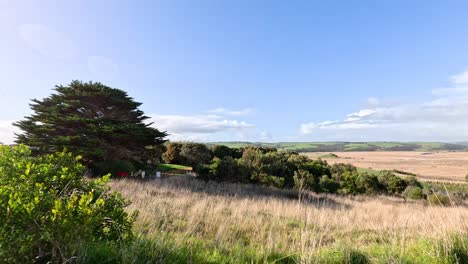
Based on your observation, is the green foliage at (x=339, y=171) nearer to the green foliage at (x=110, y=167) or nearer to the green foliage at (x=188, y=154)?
the green foliage at (x=188, y=154)

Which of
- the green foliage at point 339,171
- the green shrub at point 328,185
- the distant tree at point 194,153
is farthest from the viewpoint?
the distant tree at point 194,153

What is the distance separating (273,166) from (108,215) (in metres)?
19.3

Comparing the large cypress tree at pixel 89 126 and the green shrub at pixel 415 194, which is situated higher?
the large cypress tree at pixel 89 126

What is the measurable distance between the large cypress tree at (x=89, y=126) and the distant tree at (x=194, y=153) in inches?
473

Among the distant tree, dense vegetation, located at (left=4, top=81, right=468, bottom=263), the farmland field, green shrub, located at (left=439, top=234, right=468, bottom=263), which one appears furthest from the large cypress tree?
the farmland field

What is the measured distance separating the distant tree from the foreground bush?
29.8 meters

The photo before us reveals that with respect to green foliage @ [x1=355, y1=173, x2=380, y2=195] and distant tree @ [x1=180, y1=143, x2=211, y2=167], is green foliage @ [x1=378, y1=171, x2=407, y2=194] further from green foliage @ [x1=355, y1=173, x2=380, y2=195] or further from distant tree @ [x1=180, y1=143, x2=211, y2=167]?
distant tree @ [x1=180, y1=143, x2=211, y2=167]

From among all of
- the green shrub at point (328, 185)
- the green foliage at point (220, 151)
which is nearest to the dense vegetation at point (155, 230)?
the green shrub at point (328, 185)

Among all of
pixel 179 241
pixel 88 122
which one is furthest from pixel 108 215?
pixel 88 122

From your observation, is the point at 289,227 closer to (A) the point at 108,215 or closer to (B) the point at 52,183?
(A) the point at 108,215

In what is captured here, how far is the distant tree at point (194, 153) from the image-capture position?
33.4 m

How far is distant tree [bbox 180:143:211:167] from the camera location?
33.4 meters

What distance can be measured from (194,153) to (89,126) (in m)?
17.3

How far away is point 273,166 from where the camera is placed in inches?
859
